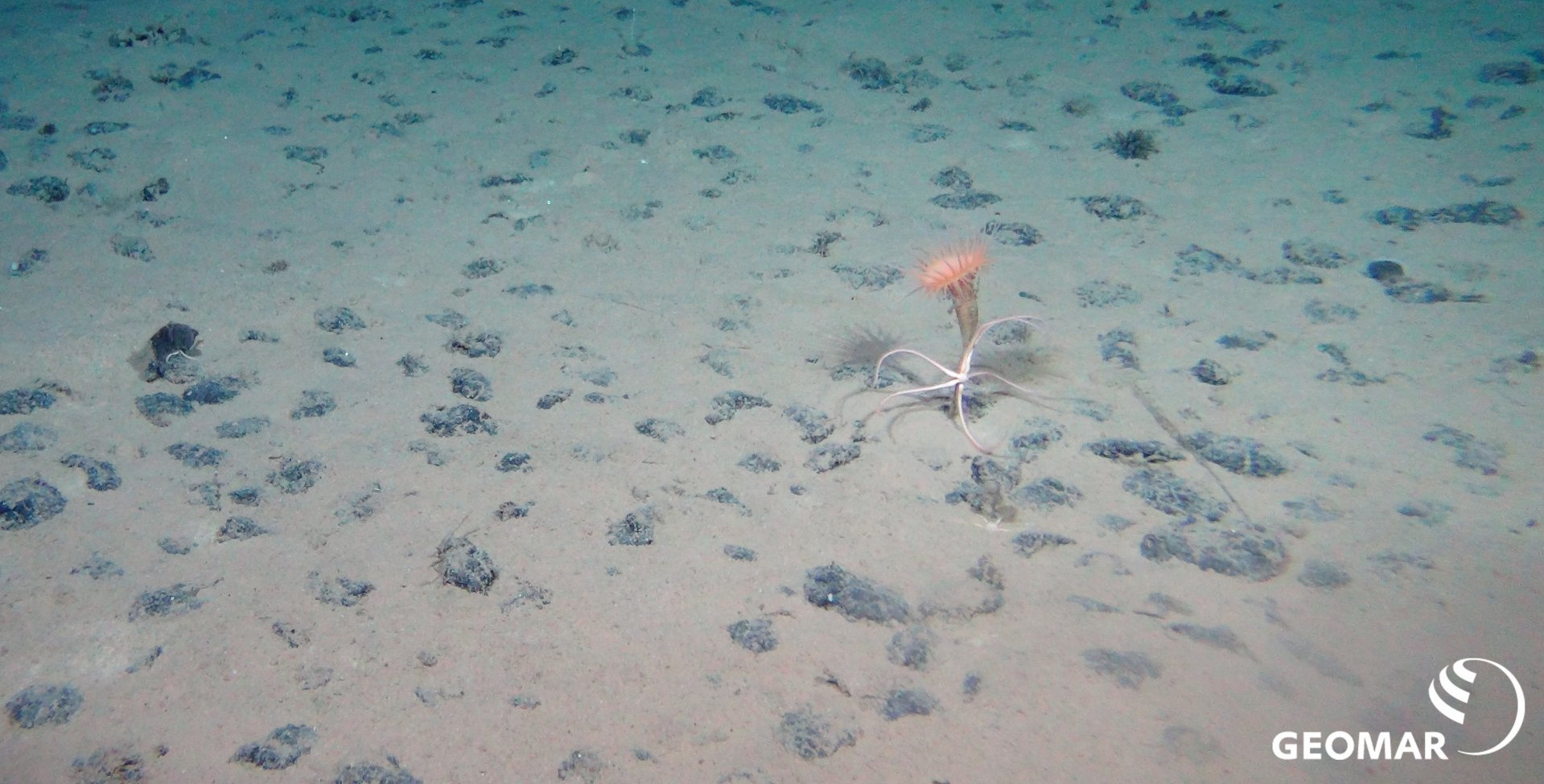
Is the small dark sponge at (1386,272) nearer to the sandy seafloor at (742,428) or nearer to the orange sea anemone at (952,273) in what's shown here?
the sandy seafloor at (742,428)

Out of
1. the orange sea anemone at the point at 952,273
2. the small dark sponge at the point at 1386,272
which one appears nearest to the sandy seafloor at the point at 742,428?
the small dark sponge at the point at 1386,272

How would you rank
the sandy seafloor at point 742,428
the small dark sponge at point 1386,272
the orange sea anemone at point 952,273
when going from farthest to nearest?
the small dark sponge at point 1386,272 < the orange sea anemone at point 952,273 < the sandy seafloor at point 742,428

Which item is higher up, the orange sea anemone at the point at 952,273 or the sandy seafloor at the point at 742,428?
the orange sea anemone at the point at 952,273

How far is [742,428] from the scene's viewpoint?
3209mm

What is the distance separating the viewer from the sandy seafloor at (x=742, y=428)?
2168 mm

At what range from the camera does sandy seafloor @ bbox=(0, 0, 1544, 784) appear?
2.17 metres

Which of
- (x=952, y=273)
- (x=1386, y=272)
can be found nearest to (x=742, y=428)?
(x=952, y=273)

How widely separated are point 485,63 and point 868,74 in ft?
10.7

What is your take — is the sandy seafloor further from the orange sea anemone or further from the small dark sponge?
the orange sea anemone

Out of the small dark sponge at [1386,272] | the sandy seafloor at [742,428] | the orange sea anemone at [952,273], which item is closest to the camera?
the sandy seafloor at [742,428]

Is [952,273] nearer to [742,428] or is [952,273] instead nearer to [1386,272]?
[742,428]

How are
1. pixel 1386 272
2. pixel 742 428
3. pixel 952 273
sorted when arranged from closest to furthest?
pixel 952 273 < pixel 742 428 < pixel 1386 272

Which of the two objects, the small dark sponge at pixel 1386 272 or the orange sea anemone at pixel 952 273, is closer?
the orange sea anemone at pixel 952 273

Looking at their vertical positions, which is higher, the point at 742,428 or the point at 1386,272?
the point at 1386,272
